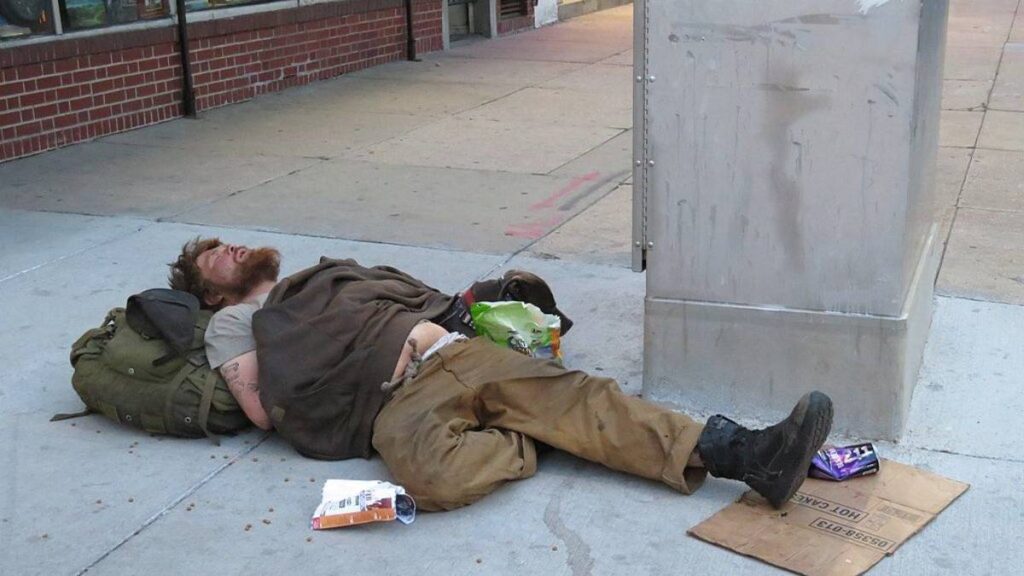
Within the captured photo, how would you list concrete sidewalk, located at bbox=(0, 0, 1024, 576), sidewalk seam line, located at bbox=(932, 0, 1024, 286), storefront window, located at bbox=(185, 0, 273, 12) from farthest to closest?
storefront window, located at bbox=(185, 0, 273, 12)
sidewalk seam line, located at bbox=(932, 0, 1024, 286)
concrete sidewalk, located at bbox=(0, 0, 1024, 576)

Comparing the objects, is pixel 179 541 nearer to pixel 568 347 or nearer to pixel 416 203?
pixel 568 347

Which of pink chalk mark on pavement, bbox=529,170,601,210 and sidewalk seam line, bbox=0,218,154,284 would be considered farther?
pink chalk mark on pavement, bbox=529,170,601,210

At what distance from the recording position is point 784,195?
12.8 feet

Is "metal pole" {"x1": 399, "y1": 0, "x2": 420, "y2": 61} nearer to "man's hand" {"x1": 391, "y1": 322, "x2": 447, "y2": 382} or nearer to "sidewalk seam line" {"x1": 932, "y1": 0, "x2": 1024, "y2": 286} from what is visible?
"sidewalk seam line" {"x1": 932, "y1": 0, "x2": 1024, "y2": 286}

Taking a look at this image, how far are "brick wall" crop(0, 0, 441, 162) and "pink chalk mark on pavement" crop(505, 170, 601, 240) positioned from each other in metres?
3.57

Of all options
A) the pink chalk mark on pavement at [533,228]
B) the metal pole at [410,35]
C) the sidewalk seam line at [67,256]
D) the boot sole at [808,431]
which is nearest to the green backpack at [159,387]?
the boot sole at [808,431]

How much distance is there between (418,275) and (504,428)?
201 cm

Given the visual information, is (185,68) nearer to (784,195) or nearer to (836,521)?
(784,195)

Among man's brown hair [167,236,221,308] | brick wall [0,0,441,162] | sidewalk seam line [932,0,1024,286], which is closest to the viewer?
man's brown hair [167,236,221,308]

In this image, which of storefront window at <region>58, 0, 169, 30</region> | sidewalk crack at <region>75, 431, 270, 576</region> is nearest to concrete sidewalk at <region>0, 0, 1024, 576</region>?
sidewalk crack at <region>75, 431, 270, 576</region>

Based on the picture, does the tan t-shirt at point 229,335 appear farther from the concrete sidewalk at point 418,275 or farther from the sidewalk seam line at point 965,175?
the sidewalk seam line at point 965,175

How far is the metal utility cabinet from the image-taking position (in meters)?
3.74

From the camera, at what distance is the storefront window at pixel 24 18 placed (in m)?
8.12

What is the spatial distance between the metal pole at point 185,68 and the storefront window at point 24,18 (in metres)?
1.22
